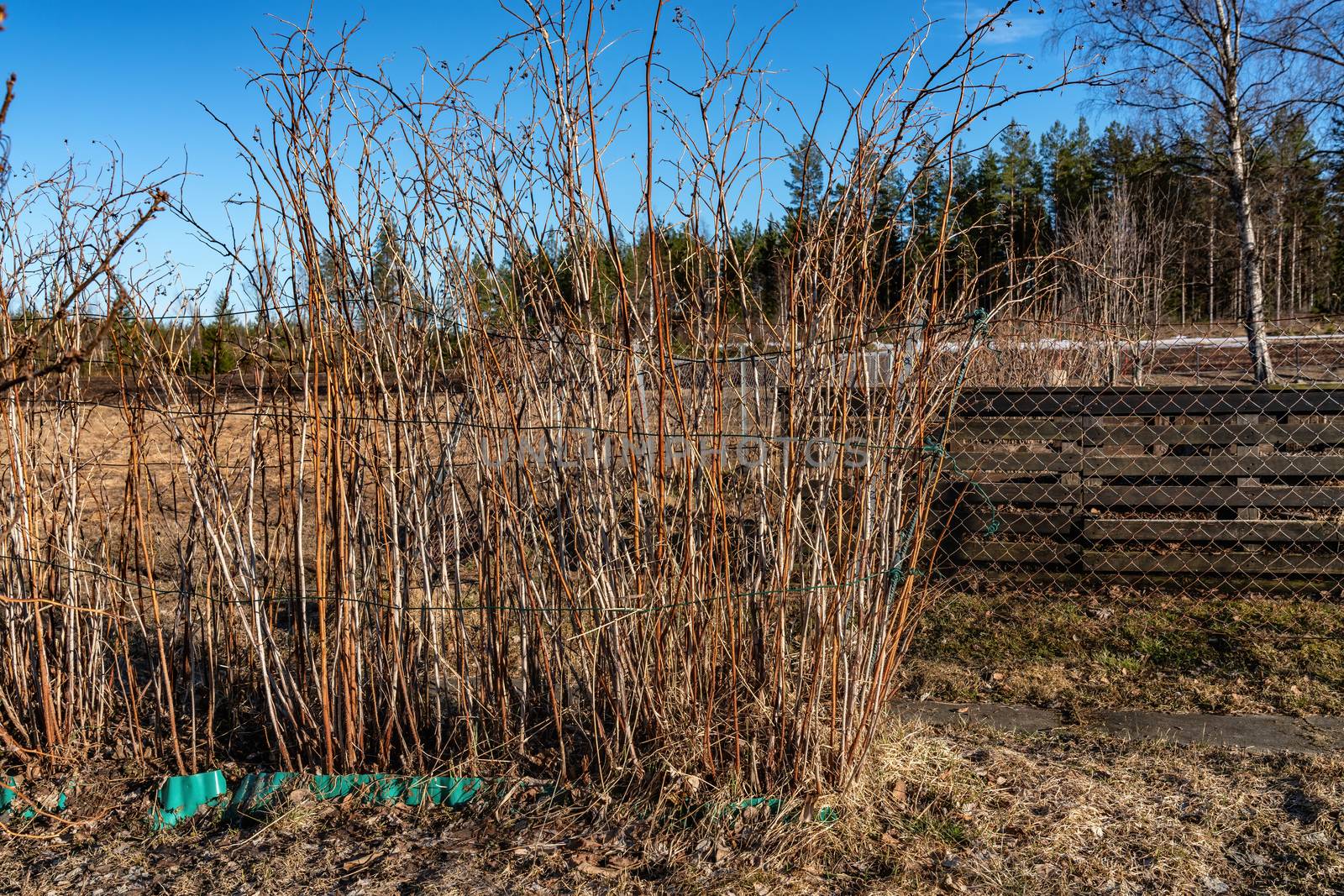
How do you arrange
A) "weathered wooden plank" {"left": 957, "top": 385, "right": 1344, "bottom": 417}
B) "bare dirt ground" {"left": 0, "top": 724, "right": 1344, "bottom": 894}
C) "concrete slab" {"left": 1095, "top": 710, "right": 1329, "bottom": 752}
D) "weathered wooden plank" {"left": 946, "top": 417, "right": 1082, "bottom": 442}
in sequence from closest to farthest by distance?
"bare dirt ground" {"left": 0, "top": 724, "right": 1344, "bottom": 894}
"concrete slab" {"left": 1095, "top": 710, "right": 1329, "bottom": 752}
"weathered wooden plank" {"left": 957, "top": 385, "right": 1344, "bottom": 417}
"weathered wooden plank" {"left": 946, "top": 417, "right": 1082, "bottom": 442}

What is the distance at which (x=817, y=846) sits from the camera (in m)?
2.39

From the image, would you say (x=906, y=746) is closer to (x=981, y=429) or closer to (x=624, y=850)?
(x=624, y=850)

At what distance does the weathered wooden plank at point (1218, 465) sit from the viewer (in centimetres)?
456

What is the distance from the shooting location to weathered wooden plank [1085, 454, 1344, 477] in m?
4.56

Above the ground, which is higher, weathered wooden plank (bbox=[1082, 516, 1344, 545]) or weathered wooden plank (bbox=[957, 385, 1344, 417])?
weathered wooden plank (bbox=[957, 385, 1344, 417])

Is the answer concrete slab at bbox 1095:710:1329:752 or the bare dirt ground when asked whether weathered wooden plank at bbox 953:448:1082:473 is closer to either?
concrete slab at bbox 1095:710:1329:752

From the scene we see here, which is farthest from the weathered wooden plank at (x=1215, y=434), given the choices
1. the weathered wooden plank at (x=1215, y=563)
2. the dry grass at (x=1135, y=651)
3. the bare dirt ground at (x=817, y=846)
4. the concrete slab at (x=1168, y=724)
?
the bare dirt ground at (x=817, y=846)

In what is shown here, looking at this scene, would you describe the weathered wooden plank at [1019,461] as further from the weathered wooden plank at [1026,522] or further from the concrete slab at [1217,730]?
the concrete slab at [1217,730]

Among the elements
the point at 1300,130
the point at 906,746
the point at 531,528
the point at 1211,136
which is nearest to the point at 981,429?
the point at 906,746

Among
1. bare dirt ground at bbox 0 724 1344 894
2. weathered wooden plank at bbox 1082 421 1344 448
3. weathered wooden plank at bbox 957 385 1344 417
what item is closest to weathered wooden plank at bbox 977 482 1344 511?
weathered wooden plank at bbox 1082 421 1344 448

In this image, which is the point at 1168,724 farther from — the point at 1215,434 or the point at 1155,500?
the point at 1215,434

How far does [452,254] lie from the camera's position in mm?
2506

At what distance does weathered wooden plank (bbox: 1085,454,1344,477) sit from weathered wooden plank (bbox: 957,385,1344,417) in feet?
0.71

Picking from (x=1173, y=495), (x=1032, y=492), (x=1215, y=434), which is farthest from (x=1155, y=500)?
(x=1032, y=492)
